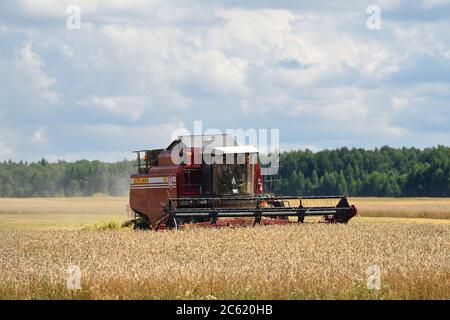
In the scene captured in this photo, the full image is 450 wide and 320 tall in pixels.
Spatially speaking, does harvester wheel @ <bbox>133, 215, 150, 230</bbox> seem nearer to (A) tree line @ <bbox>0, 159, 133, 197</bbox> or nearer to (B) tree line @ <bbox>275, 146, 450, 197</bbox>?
(B) tree line @ <bbox>275, 146, 450, 197</bbox>

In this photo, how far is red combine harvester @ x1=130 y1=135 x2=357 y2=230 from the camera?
98.9 ft

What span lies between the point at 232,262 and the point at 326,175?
3838 inches

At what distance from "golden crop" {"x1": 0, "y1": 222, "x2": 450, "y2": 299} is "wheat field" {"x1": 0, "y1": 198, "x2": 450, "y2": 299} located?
17 millimetres

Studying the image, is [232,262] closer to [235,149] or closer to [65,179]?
[235,149]

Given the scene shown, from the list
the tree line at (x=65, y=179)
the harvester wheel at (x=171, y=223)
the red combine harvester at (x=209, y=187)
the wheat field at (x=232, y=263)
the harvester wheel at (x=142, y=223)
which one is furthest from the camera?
the tree line at (x=65, y=179)

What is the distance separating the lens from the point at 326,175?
11562cm

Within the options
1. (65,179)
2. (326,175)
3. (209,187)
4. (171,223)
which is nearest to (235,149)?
(209,187)

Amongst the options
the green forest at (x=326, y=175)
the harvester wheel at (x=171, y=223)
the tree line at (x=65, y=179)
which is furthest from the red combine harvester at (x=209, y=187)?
the tree line at (x=65, y=179)

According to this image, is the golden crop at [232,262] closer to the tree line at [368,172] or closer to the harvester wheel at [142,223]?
the harvester wheel at [142,223]

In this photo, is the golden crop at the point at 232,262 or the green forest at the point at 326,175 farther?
the green forest at the point at 326,175

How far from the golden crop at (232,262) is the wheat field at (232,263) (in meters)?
0.02

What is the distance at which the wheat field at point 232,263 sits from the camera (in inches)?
587

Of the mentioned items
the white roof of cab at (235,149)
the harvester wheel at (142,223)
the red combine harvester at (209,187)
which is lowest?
the harvester wheel at (142,223)

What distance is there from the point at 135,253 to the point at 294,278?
5696mm
